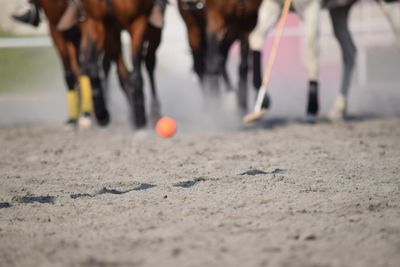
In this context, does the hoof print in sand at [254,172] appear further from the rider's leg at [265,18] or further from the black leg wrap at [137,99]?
the rider's leg at [265,18]

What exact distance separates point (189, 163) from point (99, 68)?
2645mm

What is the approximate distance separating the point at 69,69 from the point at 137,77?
211cm

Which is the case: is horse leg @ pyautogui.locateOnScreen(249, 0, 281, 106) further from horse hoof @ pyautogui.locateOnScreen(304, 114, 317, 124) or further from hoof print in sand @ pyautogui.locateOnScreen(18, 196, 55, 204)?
hoof print in sand @ pyautogui.locateOnScreen(18, 196, 55, 204)

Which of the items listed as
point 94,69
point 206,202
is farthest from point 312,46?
point 206,202

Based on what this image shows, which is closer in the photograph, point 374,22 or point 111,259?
point 111,259

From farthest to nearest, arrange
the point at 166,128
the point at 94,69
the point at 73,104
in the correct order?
the point at 73,104 < the point at 94,69 < the point at 166,128

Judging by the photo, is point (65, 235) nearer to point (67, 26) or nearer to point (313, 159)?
point (313, 159)

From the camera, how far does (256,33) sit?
895 centimetres

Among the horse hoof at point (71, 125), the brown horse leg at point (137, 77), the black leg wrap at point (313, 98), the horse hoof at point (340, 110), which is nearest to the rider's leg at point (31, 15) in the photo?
the horse hoof at point (71, 125)

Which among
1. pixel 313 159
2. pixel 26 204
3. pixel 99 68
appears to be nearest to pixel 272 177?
pixel 313 159

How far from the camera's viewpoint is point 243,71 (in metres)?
9.23

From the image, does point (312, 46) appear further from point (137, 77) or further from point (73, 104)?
point (73, 104)

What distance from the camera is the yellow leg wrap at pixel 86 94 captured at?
9.06 metres

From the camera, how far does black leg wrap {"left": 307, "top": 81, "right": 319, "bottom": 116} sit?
9.16 metres
